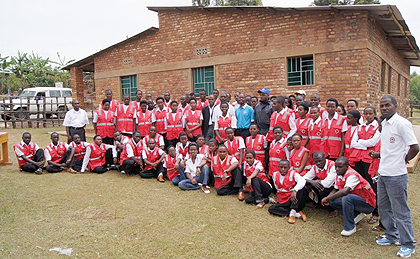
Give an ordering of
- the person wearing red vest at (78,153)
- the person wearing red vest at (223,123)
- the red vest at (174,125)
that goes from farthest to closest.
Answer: the person wearing red vest at (78,153), the red vest at (174,125), the person wearing red vest at (223,123)

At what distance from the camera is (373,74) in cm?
872

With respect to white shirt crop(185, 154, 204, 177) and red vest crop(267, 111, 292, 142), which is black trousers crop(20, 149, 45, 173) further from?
red vest crop(267, 111, 292, 142)

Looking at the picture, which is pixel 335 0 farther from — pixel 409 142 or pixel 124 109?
pixel 409 142

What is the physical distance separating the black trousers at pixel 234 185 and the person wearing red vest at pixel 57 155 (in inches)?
155

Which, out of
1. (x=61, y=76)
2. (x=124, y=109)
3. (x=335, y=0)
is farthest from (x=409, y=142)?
(x=61, y=76)

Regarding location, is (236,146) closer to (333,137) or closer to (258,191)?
(258,191)

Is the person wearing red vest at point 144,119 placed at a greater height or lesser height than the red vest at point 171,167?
greater

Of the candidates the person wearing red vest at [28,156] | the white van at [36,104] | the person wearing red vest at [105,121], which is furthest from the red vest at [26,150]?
the white van at [36,104]

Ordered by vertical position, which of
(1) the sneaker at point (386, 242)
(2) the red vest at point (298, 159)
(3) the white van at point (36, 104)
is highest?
(3) the white van at point (36, 104)

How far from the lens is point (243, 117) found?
6.95 metres

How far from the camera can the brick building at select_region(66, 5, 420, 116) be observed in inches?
332

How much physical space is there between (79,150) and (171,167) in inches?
98.2

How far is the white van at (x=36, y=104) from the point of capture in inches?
681

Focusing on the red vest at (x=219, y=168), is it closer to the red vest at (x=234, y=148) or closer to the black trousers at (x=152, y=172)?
the red vest at (x=234, y=148)
